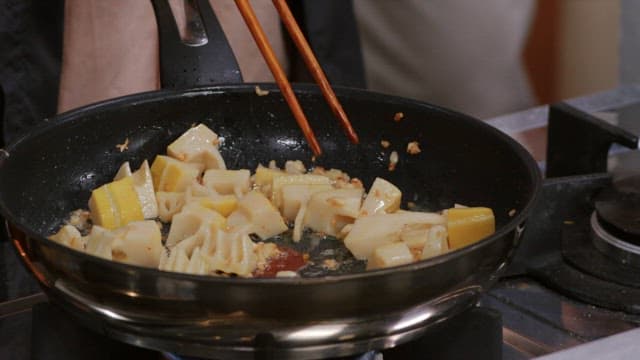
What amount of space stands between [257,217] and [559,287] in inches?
14.0

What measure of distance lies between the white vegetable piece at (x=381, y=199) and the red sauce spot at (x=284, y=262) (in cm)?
10

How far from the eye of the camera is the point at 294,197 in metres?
1.09

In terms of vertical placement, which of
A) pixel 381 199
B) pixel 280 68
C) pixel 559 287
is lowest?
pixel 559 287

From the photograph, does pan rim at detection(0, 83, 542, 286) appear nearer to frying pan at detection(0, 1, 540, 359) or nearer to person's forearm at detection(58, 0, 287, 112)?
frying pan at detection(0, 1, 540, 359)

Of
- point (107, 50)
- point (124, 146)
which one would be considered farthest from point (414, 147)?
point (107, 50)

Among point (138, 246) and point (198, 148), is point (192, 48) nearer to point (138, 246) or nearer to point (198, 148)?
point (198, 148)

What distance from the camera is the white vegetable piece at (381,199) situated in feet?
3.56

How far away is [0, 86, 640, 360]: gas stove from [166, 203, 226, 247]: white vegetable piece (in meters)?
0.14

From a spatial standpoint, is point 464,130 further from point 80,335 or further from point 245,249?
point 80,335

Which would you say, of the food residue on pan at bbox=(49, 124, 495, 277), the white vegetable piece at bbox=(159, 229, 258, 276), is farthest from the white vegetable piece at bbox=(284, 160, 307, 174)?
the white vegetable piece at bbox=(159, 229, 258, 276)

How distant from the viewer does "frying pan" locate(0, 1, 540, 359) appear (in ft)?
2.40

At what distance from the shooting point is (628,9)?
236 centimetres

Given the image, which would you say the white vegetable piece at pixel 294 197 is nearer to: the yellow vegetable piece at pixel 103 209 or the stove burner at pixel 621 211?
the yellow vegetable piece at pixel 103 209

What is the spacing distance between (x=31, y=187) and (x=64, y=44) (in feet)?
1.92
